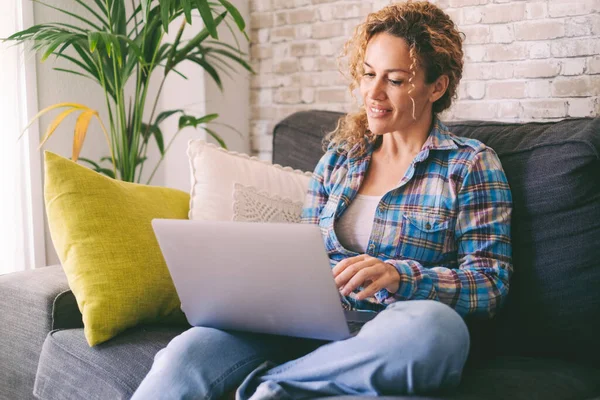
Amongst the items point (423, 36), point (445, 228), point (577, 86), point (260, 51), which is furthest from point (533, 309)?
point (260, 51)

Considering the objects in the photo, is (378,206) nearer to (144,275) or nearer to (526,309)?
(526,309)

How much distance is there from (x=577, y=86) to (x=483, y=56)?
1.15 feet

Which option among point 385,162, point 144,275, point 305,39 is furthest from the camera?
point 305,39

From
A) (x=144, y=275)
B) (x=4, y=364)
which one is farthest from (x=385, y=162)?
(x=4, y=364)

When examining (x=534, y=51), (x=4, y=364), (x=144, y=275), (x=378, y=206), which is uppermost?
(x=534, y=51)

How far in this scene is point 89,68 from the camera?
8.00ft

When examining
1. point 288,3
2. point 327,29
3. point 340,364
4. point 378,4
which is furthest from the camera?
point 288,3

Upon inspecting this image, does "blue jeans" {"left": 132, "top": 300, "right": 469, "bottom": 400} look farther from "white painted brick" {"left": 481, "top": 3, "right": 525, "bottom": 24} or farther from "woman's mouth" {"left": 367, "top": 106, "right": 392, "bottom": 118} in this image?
"white painted brick" {"left": 481, "top": 3, "right": 525, "bottom": 24}

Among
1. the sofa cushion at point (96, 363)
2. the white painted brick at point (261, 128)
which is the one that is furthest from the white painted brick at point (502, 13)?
the sofa cushion at point (96, 363)

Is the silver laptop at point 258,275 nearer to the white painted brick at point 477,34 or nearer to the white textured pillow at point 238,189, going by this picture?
the white textured pillow at point 238,189

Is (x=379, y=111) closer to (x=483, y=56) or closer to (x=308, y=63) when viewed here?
(x=483, y=56)

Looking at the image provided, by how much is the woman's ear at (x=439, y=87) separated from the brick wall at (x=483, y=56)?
491 mm

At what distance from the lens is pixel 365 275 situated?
138 centimetres

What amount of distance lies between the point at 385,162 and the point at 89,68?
1179mm
